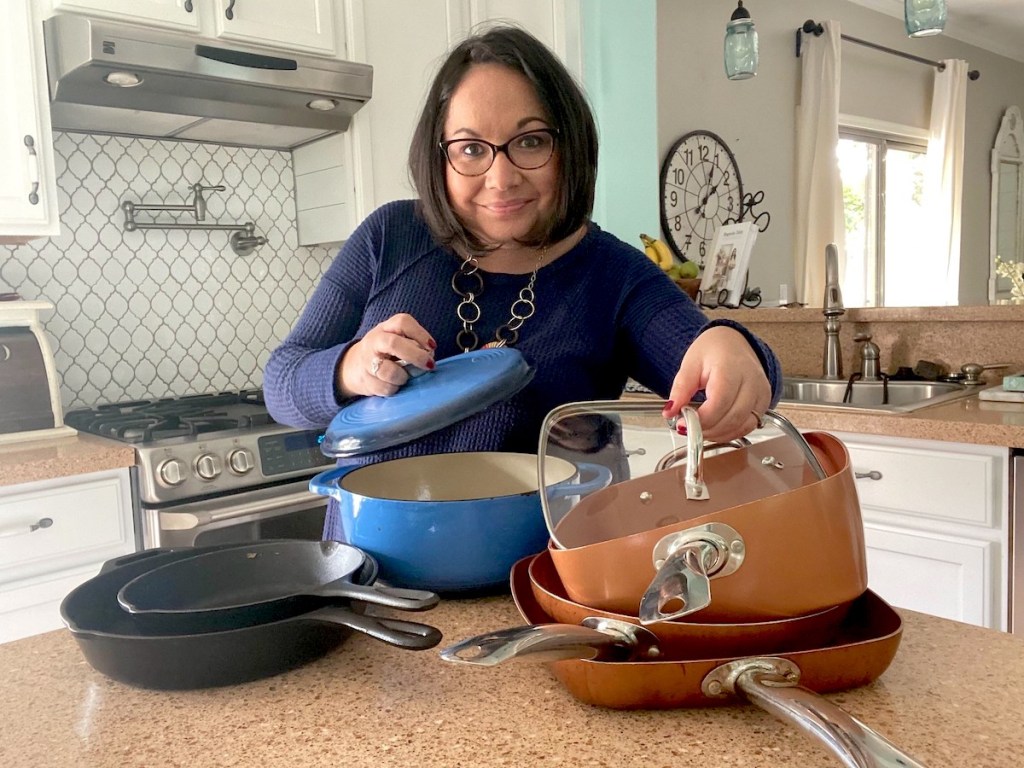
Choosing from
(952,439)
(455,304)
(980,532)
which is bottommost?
(980,532)

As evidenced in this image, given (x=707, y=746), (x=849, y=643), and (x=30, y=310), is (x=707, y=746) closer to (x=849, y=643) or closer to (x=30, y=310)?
(x=849, y=643)

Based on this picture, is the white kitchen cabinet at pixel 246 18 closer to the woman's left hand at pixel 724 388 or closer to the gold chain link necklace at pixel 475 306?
the gold chain link necklace at pixel 475 306

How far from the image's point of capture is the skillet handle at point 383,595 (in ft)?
1.83

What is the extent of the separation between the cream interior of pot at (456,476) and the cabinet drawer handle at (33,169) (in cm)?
138

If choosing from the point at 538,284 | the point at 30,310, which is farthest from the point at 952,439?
the point at 30,310

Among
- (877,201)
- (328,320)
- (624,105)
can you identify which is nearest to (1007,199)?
(877,201)

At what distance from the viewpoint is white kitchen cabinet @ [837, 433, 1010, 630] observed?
1.56 metres

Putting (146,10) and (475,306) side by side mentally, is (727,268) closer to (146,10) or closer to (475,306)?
(146,10)

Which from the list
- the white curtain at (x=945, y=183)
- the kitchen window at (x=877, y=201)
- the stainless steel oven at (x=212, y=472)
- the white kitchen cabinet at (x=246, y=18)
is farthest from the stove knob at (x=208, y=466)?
the white curtain at (x=945, y=183)

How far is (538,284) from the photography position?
1018 millimetres

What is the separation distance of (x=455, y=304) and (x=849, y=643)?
0.63m

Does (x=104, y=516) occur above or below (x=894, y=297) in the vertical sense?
below

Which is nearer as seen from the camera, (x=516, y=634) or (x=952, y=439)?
(x=516, y=634)

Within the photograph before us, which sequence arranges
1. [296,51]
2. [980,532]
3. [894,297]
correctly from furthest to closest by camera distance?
[894,297]
[296,51]
[980,532]
